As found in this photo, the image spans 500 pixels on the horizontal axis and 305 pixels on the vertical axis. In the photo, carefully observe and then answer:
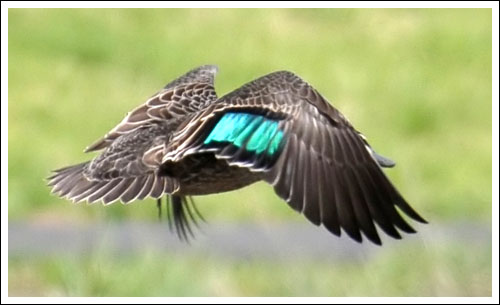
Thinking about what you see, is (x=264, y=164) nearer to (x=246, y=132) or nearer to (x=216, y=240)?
(x=246, y=132)

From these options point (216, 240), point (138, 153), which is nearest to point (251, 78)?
point (216, 240)

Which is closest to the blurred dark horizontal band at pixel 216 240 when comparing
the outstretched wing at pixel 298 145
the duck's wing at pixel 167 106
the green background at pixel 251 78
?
the green background at pixel 251 78

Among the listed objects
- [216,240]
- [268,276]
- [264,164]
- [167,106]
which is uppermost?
[167,106]

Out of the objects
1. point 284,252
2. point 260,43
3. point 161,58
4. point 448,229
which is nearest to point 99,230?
point 284,252

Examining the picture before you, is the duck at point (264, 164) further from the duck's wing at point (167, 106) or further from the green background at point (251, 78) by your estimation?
the green background at point (251, 78)

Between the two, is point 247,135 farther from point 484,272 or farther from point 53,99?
point 53,99

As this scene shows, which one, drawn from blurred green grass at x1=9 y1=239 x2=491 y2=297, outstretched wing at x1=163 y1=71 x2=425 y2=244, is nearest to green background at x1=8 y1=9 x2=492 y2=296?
blurred green grass at x1=9 y1=239 x2=491 y2=297

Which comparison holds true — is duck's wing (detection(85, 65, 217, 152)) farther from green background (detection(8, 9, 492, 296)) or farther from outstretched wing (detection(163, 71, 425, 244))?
green background (detection(8, 9, 492, 296))
